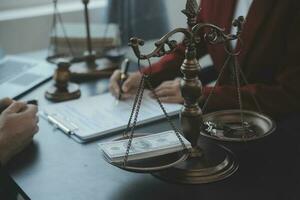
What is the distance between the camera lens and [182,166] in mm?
1007

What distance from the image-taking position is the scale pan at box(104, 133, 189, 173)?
91cm

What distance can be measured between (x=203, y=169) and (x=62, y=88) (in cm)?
76

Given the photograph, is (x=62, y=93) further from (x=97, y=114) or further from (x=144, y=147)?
(x=144, y=147)

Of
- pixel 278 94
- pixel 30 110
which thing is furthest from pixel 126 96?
pixel 278 94

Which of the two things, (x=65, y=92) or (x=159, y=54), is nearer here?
(x=159, y=54)

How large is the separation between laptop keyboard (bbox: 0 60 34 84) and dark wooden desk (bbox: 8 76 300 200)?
A: 62 centimetres

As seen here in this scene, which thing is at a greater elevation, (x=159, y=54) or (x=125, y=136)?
(x=159, y=54)

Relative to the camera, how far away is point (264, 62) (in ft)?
4.80

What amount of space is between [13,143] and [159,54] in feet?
1.51

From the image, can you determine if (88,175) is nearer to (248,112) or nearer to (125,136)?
(125,136)

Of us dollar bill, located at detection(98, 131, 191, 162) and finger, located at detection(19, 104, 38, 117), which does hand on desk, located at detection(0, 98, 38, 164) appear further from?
us dollar bill, located at detection(98, 131, 191, 162)

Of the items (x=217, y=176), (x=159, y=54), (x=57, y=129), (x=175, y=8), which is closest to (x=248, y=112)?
(x=217, y=176)

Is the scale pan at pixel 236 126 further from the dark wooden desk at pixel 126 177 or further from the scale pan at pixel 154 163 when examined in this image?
the scale pan at pixel 154 163

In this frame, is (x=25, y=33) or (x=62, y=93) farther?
(x=25, y=33)
